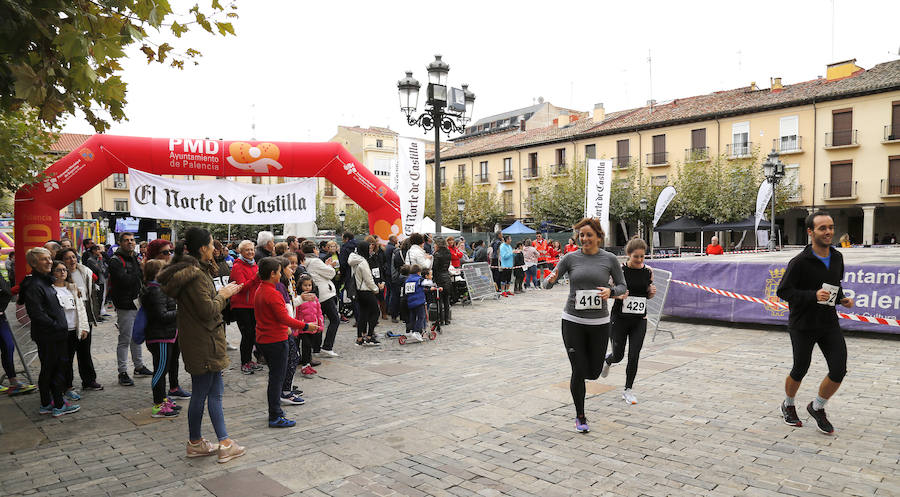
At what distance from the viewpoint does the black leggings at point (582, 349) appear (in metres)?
4.71

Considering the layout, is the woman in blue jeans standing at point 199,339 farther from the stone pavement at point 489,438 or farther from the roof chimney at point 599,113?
the roof chimney at point 599,113

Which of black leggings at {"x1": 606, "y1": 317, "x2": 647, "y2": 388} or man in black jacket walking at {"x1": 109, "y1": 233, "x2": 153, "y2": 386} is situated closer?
black leggings at {"x1": 606, "y1": 317, "x2": 647, "y2": 388}

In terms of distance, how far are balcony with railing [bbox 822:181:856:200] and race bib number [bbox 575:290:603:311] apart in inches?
1415

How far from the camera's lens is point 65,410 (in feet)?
17.8

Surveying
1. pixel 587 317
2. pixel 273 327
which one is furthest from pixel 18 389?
pixel 587 317

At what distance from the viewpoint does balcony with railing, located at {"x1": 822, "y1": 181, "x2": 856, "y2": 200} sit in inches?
1289

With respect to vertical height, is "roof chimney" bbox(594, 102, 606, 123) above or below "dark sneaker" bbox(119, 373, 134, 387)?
above

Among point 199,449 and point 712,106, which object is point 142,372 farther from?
point 712,106

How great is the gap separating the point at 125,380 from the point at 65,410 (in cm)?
112

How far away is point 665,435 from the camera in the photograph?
4.61 metres

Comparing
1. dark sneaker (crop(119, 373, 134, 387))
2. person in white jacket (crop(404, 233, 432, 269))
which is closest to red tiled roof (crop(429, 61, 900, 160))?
person in white jacket (crop(404, 233, 432, 269))

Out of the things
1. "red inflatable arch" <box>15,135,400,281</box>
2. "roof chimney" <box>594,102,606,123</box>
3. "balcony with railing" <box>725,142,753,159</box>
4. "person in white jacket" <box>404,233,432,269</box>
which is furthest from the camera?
"roof chimney" <box>594,102,606,123</box>

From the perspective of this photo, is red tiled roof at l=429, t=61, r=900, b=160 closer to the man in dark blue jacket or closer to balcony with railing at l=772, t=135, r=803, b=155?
balcony with railing at l=772, t=135, r=803, b=155

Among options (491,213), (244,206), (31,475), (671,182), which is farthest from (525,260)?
(491,213)
